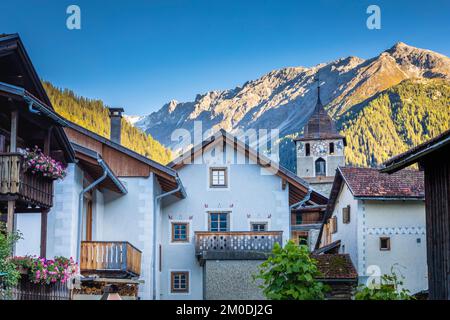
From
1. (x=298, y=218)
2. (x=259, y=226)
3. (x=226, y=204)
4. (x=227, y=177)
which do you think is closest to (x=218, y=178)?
(x=227, y=177)

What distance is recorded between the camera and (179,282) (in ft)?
90.7

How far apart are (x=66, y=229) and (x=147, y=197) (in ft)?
18.2

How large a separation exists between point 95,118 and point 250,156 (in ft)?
17.2

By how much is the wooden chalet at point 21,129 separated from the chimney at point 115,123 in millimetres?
10150

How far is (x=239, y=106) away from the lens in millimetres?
32219

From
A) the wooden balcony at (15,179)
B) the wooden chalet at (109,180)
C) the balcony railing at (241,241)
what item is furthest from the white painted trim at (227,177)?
the wooden balcony at (15,179)

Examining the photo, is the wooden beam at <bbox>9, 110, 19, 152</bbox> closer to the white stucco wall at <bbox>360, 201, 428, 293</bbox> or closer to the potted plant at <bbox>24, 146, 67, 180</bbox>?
the potted plant at <bbox>24, 146, 67, 180</bbox>

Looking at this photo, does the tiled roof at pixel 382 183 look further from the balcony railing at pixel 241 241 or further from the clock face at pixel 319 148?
the clock face at pixel 319 148

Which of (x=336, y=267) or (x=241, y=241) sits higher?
(x=241, y=241)

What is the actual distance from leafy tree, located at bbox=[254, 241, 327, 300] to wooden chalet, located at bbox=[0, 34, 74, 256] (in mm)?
4844

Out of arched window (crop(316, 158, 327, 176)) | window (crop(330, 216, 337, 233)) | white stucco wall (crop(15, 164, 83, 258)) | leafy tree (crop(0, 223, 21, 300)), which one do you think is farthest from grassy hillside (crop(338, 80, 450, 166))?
leafy tree (crop(0, 223, 21, 300))

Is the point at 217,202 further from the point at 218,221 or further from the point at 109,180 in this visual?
the point at 109,180

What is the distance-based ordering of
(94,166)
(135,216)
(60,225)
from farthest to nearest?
(135,216), (94,166), (60,225)
